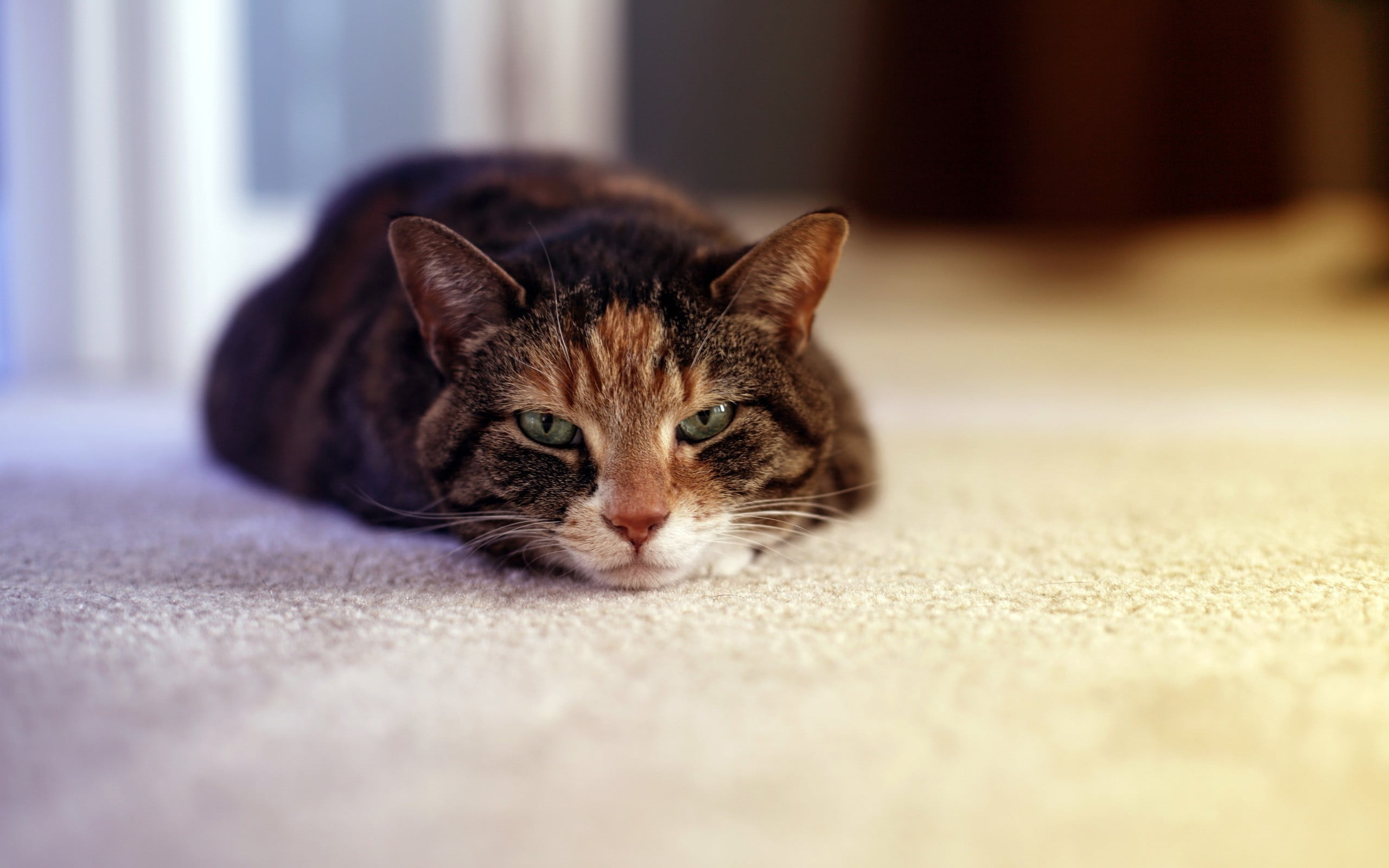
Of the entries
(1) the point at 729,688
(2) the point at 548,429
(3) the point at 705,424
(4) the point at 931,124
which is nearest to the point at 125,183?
(2) the point at 548,429

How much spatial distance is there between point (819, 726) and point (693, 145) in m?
4.43

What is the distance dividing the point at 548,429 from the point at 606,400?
0.08m

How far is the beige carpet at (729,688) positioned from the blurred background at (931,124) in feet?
6.56

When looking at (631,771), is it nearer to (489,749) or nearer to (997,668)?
(489,749)

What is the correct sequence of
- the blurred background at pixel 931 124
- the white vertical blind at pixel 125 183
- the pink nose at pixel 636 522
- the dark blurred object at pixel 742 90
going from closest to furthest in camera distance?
the pink nose at pixel 636 522, the white vertical blind at pixel 125 183, the blurred background at pixel 931 124, the dark blurred object at pixel 742 90

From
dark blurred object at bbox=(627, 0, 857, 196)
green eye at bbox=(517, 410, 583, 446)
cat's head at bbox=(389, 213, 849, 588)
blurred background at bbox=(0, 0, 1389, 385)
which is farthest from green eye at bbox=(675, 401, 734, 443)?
dark blurred object at bbox=(627, 0, 857, 196)

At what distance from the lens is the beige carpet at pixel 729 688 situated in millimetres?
592

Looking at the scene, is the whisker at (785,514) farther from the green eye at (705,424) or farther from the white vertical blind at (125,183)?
the white vertical blind at (125,183)

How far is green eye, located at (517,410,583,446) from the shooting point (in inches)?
42.6

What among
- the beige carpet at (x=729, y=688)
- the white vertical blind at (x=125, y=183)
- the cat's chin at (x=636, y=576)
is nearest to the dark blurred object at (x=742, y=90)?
the white vertical blind at (x=125, y=183)

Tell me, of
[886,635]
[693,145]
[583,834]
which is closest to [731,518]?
[886,635]

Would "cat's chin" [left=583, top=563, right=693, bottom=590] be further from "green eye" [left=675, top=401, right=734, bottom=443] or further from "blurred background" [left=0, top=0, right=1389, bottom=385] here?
"blurred background" [left=0, top=0, right=1389, bottom=385]

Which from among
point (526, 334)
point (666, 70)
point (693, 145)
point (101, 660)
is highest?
point (666, 70)

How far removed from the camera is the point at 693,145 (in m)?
4.85
